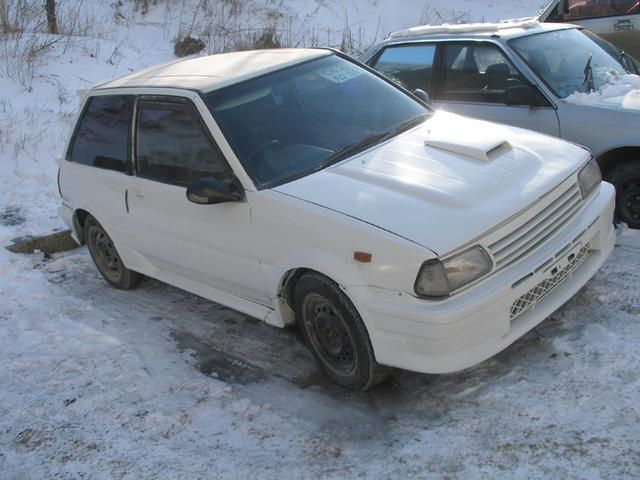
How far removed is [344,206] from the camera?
3.47m

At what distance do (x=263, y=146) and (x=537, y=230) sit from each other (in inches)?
65.7

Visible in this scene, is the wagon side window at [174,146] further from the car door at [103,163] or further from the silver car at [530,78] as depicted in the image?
the silver car at [530,78]

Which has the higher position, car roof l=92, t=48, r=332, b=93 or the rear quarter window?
car roof l=92, t=48, r=332, b=93

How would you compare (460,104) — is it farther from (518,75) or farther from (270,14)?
(270,14)

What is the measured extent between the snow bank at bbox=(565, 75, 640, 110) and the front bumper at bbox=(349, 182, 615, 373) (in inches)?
78.9

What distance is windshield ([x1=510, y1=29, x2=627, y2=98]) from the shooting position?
5.51 meters

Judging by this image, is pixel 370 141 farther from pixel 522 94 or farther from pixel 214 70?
pixel 522 94

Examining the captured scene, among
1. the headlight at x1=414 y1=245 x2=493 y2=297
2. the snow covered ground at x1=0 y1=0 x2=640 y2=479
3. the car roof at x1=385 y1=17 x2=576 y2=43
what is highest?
the car roof at x1=385 y1=17 x2=576 y2=43

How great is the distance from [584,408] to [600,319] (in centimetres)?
93

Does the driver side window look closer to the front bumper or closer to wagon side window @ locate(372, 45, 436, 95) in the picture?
wagon side window @ locate(372, 45, 436, 95)

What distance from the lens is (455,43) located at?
5980 mm

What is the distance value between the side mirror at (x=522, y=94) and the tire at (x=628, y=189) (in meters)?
0.86

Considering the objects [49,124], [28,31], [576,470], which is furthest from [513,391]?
[28,31]

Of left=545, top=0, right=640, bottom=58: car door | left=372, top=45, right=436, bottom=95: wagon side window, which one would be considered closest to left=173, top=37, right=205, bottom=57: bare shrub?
left=372, top=45, right=436, bottom=95: wagon side window
